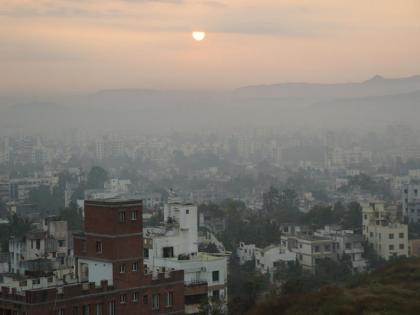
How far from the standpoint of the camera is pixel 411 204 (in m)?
43.8

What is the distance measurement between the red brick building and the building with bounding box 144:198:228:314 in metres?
1.54

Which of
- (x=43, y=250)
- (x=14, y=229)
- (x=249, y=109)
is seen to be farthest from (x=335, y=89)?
(x=43, y=250)

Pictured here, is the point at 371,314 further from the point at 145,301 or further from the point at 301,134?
the point at 301,134

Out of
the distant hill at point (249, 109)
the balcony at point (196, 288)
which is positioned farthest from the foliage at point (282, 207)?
the distant hill at point (249, 109)

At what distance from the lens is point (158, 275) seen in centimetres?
1631

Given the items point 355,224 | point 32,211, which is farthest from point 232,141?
point 355,224

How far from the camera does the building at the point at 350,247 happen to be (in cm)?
3170

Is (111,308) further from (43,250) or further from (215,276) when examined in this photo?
(43,250)

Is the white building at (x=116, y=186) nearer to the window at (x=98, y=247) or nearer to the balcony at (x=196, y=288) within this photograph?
the balcony at (x=196, y=288)

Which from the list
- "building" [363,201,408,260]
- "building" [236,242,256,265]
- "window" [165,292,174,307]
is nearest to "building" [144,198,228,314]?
"window" [165,292,174,307]

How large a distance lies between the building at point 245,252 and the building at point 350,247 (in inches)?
93.6

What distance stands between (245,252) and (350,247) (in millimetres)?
3155

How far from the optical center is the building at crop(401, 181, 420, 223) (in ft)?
141

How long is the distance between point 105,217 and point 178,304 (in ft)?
6.04
